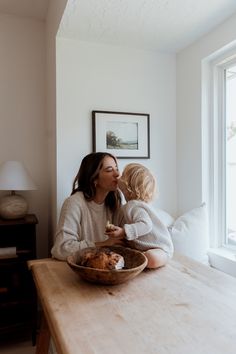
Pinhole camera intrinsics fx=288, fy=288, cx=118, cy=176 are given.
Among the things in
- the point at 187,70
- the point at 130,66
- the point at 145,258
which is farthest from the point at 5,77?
the point at 145,258

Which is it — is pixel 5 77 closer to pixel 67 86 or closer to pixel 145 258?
pixel 67 86

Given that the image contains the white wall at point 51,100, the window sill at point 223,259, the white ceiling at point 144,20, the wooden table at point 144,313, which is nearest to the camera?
the wooden table at point 144,313

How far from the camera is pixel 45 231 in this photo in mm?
2457

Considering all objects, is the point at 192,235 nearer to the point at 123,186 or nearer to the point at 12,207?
the point at 123,186

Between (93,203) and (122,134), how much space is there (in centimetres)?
81

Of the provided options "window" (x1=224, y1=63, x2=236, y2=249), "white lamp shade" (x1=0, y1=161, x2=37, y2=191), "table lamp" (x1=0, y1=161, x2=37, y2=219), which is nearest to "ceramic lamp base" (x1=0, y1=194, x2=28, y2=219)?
"table lamp" (x1=0, y1=161, x2=37, y2=219)

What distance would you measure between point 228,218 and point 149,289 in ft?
4.24

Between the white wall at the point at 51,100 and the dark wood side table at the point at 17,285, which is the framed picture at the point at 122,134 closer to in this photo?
the white wall at the point at 51,100

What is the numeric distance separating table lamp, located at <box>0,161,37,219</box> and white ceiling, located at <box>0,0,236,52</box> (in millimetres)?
1009

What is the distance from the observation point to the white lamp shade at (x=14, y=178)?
6.65ft

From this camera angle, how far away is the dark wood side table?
2033 mm

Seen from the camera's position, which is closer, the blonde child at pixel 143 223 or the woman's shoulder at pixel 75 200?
the blonde child at pixel 143 223

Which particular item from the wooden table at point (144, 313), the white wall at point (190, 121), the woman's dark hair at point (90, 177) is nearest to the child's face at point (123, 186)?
the woman's dark hair at point (90, 177)

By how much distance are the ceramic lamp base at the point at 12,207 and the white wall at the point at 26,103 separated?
253 millimetres
